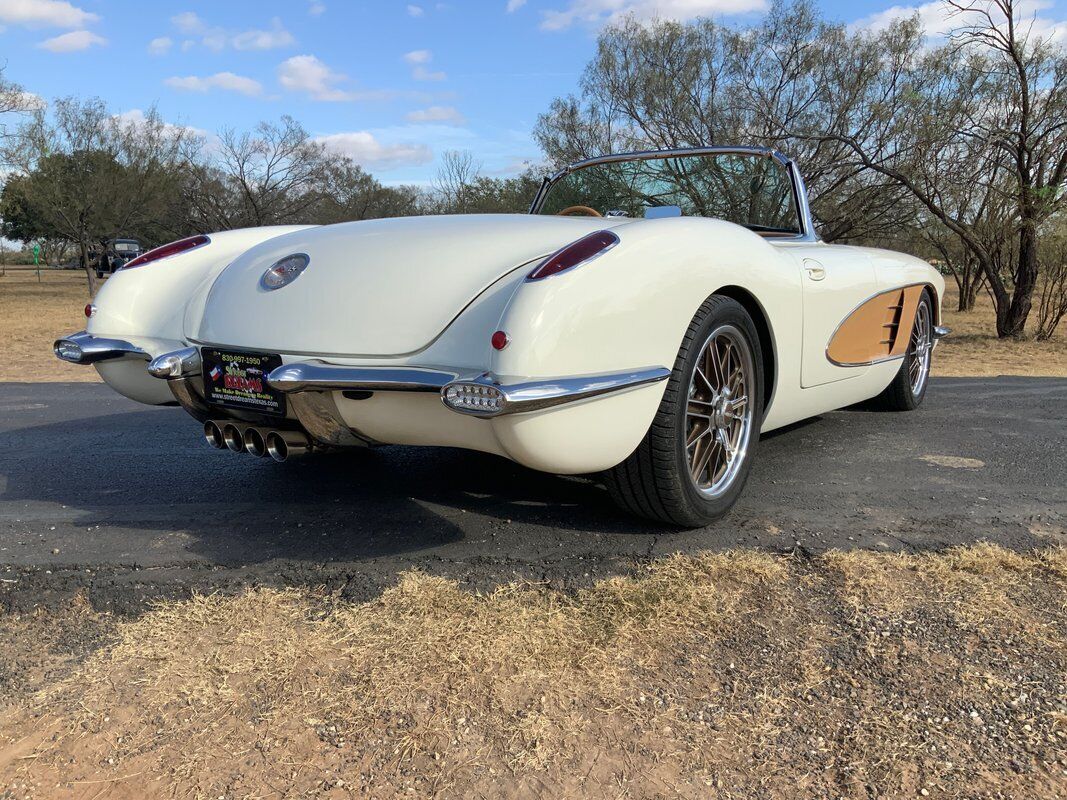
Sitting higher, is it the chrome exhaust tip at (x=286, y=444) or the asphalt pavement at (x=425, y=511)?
the chrome exhaust tip at (x=286, y=444)

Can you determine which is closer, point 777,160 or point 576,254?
point 576,254

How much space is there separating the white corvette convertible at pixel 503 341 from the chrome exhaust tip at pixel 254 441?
1cm

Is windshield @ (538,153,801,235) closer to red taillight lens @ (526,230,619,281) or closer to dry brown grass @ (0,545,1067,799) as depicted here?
red taillight lens @ (526,230,619,281)

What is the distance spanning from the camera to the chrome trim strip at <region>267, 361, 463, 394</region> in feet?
7.63

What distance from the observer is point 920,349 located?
531 cm

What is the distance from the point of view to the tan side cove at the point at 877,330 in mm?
3787

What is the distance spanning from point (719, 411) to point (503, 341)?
1.11 m

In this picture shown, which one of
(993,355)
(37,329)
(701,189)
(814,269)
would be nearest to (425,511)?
(814,269)

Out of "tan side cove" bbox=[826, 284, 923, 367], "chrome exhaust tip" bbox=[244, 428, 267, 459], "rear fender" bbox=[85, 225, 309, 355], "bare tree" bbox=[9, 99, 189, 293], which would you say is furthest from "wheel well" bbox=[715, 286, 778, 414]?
"bare tree" bbox=[9, 99, 189, 293]

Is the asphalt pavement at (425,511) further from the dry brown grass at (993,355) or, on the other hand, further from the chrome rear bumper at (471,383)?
the dry brown grass at (993,355)

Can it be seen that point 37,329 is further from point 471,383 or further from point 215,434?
point 471,383

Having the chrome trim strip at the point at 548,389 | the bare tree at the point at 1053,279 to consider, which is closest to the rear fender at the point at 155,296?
the chrome trim strip at the point at 548,389

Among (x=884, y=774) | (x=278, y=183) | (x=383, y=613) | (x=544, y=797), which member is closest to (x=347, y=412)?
(x=383, y=613)

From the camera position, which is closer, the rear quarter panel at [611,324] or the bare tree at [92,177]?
the rear quarter panel at [611,324]
